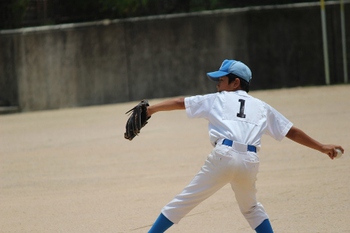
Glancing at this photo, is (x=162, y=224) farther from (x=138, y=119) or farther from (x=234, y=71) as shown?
(x=234, y=71)

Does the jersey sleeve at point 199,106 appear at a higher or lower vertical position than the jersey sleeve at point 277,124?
higher

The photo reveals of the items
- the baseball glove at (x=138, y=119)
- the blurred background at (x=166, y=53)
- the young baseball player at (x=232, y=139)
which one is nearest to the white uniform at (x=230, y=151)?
the young baseball player at (x=232, y=139)

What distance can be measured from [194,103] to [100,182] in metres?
4.59

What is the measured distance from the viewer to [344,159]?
1045cm

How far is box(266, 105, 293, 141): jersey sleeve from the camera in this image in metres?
5.77

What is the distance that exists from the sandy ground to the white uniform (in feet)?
4.96

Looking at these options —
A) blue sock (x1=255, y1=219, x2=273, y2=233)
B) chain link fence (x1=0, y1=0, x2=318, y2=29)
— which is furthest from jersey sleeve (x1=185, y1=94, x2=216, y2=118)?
chain link fence (x1=0, y1=0, x2=318, y2=29)

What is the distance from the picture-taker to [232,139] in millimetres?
5484

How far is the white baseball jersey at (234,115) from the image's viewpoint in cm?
553

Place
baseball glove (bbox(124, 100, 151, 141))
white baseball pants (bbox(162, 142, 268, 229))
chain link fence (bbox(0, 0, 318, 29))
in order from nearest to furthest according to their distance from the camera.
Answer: white baseball pants (bbox(162, 142, 268, 229)) < baseball glove (bbox(124, 100, 151, 141)) < chain link fence (bbox(0, 0, 318, 29))

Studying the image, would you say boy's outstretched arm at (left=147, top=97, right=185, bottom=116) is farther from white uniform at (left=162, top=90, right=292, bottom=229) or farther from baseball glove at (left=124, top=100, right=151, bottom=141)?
baseball glove at (left=124, top=100, right=151, bottom=141)

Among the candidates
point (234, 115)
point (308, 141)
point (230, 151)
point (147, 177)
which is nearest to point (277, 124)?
point (308, 141)

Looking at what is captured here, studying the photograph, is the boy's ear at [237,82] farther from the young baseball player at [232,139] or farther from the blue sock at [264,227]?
the blue sock at [264,227]

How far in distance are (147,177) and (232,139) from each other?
15.6 ft
